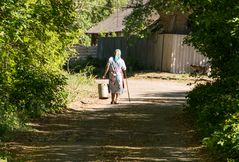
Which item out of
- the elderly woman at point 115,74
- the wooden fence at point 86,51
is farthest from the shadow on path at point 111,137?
the wooden fence at point 86,51

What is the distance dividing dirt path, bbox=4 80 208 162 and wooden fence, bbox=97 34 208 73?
16258mm

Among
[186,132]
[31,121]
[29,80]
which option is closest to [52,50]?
[29,80]

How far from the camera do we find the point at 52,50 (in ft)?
48.7

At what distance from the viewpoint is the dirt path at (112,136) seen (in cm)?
930

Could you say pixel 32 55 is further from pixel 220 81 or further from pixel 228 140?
pixel 228 140

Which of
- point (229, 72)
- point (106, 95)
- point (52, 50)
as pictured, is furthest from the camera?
point (106, 95)

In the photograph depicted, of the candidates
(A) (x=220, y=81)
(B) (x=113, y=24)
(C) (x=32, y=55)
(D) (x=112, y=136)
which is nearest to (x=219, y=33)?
(A) (x=220, y=81)

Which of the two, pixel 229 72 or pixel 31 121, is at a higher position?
pixel 229 72

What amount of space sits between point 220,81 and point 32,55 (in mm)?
4630

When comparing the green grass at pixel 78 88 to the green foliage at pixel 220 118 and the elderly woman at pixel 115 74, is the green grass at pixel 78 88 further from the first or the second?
the green foliage at pixel 220 118

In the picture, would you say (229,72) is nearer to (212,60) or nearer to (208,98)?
(208,98)

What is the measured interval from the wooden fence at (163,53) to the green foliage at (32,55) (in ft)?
58.1

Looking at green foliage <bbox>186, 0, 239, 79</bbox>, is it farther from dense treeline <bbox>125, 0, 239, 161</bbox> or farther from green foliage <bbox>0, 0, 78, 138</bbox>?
green foliage <bbox>0, 0, 78, 138</bbox>

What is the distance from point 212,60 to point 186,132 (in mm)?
2146
